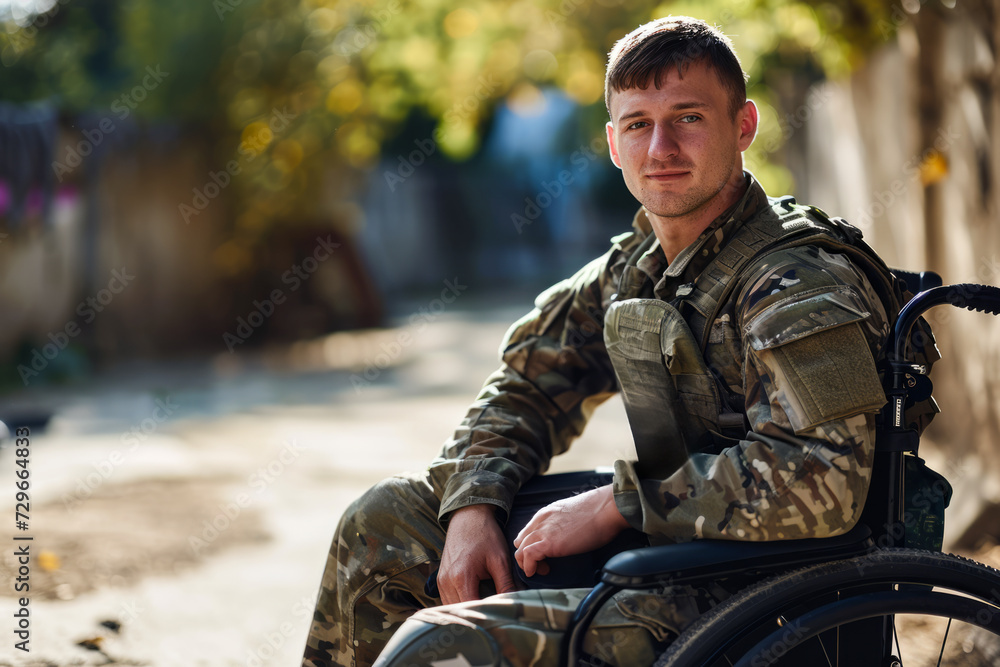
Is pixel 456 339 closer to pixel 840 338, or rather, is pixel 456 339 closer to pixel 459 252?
pixel 459 252

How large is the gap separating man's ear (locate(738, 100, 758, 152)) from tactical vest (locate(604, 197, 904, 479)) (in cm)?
13

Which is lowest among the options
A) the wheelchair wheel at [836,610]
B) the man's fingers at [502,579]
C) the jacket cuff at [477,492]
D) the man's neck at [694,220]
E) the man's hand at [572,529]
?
the wheelchair wheel at [836,610]

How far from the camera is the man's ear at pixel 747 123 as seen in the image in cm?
171

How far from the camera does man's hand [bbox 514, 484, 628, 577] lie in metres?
1.55

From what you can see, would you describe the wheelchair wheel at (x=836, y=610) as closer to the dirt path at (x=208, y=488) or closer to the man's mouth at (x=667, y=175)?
the man's mouth at (x=667, y=175)

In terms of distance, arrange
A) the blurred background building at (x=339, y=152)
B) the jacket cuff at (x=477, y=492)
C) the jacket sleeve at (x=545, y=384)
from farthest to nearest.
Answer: the blurred background building at (x=339, y=152) → the jacket sleeve at (x=545, y=384) → the jacket cuff at (x=477, y=492)

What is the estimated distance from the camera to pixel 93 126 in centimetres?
820

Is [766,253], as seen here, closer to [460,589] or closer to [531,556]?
[531,556]

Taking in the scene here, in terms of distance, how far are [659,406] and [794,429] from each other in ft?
1.01

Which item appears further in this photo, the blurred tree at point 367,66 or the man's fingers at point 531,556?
the blurred tree at point 367,66

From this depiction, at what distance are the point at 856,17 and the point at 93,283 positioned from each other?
22.6ft

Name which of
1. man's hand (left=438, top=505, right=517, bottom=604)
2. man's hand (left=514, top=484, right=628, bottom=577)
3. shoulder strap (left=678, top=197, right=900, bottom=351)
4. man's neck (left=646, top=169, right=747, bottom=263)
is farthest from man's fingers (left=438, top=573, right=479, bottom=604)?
man's neck (left=646, top=169, right=747, bottom=263)

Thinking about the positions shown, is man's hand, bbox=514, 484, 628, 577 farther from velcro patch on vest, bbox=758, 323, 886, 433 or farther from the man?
velcro patch on vest, bbox=758, 323, 886, 433

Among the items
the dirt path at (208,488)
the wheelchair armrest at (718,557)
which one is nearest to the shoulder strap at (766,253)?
the wheelchair armrest at (718,557)
